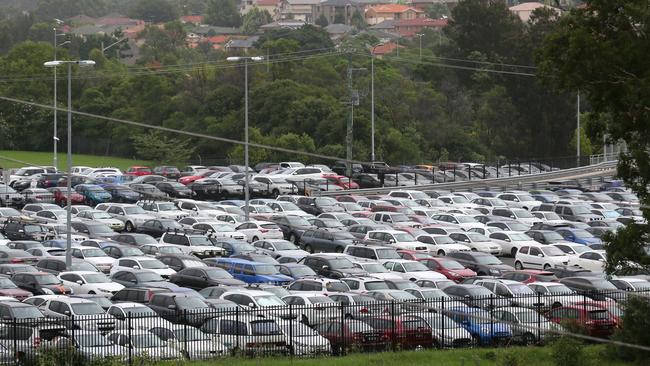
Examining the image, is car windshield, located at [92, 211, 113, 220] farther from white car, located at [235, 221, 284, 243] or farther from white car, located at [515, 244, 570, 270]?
white car, located at [515, 244, 570, 270]

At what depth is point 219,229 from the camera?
1964 inches

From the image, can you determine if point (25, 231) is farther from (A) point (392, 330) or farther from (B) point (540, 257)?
(A) point (392, 330)

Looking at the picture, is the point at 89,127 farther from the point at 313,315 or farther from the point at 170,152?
the point at 313,315

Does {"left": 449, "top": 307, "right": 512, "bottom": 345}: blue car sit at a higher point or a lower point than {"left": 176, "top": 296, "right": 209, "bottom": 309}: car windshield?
lower

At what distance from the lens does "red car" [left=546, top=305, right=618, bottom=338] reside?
1171 inches

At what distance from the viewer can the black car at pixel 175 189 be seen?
67312 mm

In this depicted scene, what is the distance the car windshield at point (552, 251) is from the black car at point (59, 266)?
16217 mm

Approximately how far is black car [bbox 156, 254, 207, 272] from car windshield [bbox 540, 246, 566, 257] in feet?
42.0

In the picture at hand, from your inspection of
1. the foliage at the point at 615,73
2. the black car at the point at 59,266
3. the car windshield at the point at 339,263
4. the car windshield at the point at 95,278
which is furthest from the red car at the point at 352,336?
the black car at the point at 59,266

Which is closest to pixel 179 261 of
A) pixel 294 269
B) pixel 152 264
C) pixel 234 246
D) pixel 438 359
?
pixel 152 264

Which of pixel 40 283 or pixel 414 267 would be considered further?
pixel 414 267

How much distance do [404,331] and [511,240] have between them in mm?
21121

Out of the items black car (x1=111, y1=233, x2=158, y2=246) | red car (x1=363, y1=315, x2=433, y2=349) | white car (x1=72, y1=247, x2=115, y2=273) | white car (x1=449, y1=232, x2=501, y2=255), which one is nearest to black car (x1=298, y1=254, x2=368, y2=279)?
white car (x1=72, y1=247, x2=115, y2=273)

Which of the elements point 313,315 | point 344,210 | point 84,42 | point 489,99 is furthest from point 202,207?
point 84,42
